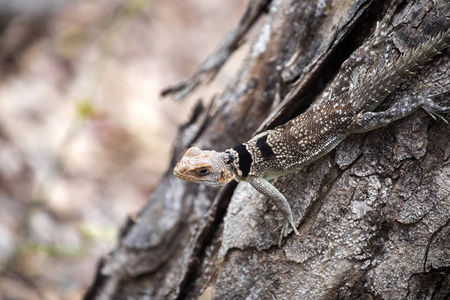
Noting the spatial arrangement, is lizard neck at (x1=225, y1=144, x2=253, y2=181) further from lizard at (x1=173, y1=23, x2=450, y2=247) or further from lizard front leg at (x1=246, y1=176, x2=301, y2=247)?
lizard front leg at (x1=246, y1=176, x2=301, y2=247)

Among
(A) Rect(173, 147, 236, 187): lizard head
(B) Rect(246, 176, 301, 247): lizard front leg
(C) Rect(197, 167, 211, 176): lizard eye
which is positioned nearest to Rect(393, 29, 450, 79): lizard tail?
(B) Rect(246, 176, 301, 247): lizard front leg

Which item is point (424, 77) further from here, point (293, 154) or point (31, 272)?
point (31, 272)

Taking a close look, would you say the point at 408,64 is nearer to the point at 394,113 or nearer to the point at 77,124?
the point at 394,113

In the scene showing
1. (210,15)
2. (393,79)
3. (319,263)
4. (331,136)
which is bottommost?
(319,263)

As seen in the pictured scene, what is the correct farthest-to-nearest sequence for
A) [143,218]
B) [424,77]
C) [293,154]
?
1. [143,218]
2. [293,154]
3. [424,77]

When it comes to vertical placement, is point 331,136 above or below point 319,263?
above

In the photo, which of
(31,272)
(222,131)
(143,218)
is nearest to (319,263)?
(222,131)
